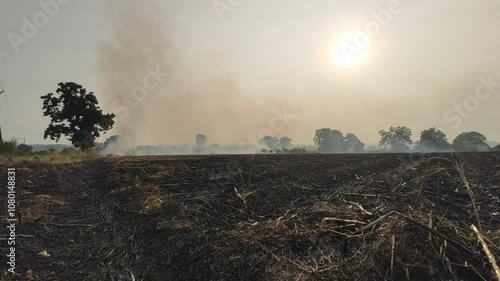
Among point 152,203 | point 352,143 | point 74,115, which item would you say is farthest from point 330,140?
point 152,203

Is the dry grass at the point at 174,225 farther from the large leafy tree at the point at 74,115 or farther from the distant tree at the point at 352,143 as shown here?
the distant tree at the point at 352,143

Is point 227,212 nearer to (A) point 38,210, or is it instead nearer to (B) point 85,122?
(A) point 38,210

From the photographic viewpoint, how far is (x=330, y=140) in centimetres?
7412

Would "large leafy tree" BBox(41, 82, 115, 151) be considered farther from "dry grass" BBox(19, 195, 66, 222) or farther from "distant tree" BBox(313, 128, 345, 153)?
"distant tree" BBox(313, 128, 345, 153)

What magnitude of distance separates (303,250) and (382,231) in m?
1.00

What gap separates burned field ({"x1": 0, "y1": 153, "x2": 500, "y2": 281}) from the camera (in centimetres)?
371

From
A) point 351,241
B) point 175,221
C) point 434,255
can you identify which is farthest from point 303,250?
point 175,221

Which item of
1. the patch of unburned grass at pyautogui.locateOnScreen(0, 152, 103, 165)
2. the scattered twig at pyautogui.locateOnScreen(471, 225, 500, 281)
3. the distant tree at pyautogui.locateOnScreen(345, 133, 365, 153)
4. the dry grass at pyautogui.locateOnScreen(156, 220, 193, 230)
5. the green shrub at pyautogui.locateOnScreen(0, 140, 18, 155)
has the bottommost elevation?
the dry grass at pyautogui.locateOnScreen(156, 220, 193, 230)

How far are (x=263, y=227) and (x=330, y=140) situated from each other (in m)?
71.5

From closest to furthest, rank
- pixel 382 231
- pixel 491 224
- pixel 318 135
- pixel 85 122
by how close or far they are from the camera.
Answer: pixel 382 231
pixel 491 224
pixel 85 122
pixel 318 135

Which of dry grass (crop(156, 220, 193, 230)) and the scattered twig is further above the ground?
the scattered twig

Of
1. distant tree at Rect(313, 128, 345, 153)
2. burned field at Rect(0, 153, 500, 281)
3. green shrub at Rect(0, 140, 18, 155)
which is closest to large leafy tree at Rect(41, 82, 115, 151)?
green shrub at Rect(0, 140, 18, 155)

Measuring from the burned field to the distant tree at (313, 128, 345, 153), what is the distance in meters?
64.4

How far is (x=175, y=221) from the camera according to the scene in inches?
215
